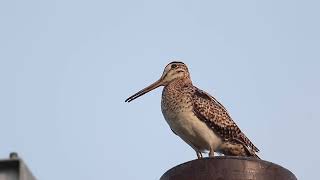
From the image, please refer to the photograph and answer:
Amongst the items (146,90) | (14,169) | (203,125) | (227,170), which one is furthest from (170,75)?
(14,169)

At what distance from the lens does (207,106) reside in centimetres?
941

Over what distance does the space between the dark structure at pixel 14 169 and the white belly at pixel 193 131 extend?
21.1 feet

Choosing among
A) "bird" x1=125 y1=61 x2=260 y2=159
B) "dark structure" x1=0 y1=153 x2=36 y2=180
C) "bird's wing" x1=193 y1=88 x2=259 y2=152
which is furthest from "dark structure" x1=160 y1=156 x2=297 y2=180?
"bird's wing" x1=193 y1=88 x2=259 y2=152

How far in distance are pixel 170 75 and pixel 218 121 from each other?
143 centimetres

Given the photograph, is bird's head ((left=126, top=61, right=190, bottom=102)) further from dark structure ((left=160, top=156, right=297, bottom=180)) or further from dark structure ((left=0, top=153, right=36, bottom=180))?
dark structure ((left=0, top=153, right=36, bottom=180))

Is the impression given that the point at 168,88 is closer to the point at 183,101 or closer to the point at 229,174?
the point at 183,101

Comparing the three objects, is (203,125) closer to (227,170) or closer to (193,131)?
(193,131)

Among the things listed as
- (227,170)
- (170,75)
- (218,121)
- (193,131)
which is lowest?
(227,170)

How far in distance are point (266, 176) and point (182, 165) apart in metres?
0.76

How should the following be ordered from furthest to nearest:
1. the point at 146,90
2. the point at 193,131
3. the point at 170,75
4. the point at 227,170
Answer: the point at 146,90
the point at 170,75
the point at 193,131
the point at 227,170

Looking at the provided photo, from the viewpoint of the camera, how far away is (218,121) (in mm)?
9359

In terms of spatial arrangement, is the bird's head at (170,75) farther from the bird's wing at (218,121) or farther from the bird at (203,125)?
the bird's wing at (218,121)

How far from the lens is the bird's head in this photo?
34.0 feet

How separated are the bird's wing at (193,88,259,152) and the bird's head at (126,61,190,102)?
88cm
